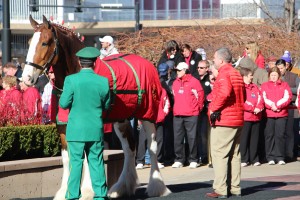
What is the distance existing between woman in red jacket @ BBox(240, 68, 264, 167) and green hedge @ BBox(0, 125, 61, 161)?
5653 mm

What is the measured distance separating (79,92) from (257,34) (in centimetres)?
1484

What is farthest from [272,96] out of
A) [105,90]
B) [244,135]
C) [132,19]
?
[132,19]

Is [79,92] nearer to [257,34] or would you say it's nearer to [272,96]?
[272,96]

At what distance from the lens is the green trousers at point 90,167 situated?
11242 millimetres

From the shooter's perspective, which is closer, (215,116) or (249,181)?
(215,116)

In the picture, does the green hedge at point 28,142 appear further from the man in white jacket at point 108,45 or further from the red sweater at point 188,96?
the red sweater at point 188,96

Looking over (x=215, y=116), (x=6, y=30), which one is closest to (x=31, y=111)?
(x=215, y=116)

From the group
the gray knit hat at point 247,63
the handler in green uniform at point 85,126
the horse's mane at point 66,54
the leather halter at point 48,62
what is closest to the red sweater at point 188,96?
the gray knit hat at point 247,63

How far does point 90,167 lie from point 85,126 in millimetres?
502

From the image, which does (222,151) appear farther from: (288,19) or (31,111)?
(288,19)

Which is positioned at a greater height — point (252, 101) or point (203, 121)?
point (252, 101)

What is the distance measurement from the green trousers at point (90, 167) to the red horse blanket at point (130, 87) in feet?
4.30

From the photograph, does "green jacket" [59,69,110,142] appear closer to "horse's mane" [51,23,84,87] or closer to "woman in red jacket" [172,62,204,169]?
"horse's mane" [51,23,84,87]

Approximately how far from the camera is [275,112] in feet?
62.8
